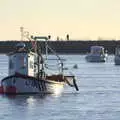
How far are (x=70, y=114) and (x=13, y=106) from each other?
18.8 ft

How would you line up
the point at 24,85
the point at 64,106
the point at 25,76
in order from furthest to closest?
the point at 24,85 < the point at 25,76 < the point at 64,106

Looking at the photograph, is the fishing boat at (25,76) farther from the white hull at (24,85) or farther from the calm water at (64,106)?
the calm water at (64,106)

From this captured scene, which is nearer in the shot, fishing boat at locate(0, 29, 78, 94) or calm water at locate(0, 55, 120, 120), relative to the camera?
calm water at locate(0, 55, 120, 120)

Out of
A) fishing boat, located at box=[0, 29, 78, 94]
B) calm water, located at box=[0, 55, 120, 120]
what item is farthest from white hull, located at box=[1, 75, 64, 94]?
calm water, located at box=[0, 55, 120, 120]

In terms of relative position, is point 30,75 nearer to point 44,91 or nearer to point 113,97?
point 44,91

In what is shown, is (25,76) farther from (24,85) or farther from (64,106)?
(64,106)

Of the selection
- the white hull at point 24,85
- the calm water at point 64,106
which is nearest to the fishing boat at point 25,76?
the white hull at point 24,85

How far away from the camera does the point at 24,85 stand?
224ft

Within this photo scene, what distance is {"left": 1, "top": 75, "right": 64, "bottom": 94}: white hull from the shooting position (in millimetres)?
67787

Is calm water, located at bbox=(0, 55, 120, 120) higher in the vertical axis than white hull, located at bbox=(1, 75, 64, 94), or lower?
lower

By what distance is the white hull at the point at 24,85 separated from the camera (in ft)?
222

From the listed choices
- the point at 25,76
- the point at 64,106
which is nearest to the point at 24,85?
the point at 25,76

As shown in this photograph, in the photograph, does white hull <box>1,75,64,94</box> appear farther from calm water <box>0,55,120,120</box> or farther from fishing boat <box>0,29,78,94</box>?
calm water <box>0,55,120,120</box>

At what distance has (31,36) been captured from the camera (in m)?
71.7
